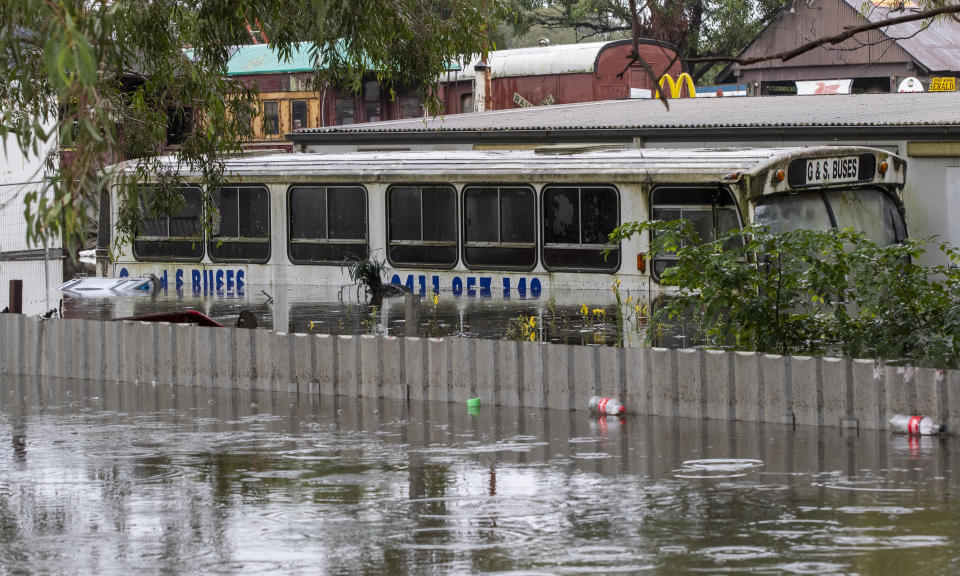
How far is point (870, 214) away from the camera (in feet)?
64.8

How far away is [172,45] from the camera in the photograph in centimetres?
1692

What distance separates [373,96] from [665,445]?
102 ft

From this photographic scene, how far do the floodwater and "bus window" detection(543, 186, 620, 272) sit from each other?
704 cm

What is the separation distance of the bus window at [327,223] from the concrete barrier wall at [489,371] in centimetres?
701

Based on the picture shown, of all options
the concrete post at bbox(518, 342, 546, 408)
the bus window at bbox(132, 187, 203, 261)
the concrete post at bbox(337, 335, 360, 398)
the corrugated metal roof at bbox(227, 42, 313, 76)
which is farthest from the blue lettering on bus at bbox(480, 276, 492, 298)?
the corrugated metal roof at bbox(227, 42, 313, 76)

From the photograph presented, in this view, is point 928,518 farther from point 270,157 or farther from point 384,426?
point 270,157

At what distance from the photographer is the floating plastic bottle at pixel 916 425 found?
37.5 ft

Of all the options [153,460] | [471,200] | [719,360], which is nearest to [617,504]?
[719,360]

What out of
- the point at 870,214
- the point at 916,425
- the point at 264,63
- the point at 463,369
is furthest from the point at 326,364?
the point at 264,63

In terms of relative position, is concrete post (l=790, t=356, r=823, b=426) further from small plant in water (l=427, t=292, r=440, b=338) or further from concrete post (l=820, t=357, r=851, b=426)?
small plant in water (l=427, t=292, r=440, b=338)

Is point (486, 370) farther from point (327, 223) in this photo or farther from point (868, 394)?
point (327, 223)

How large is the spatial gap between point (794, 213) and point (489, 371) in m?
6.55

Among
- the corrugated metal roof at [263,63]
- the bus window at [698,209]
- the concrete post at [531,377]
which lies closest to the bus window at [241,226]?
the bus window at [698,209]

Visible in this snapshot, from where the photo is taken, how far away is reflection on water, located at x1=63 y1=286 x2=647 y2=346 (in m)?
18.0
